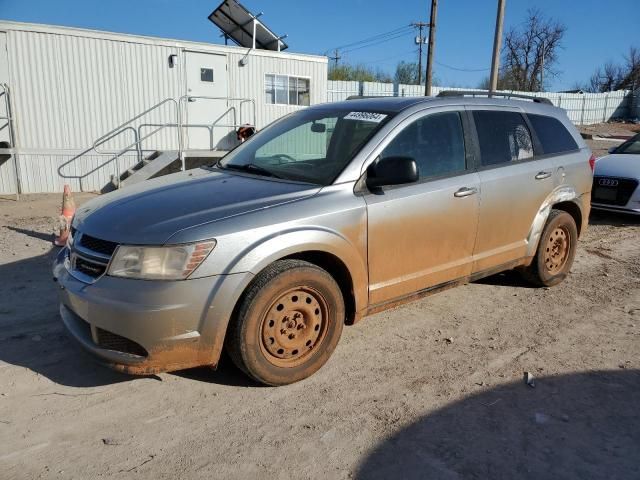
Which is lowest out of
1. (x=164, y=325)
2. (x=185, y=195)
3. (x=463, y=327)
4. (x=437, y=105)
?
(x=463, y=327)

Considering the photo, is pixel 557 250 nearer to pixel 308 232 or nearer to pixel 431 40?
pixel 308 232

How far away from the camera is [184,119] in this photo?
12906 millimetres

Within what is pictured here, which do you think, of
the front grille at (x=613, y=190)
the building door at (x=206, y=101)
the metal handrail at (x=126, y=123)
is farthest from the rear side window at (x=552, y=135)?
the building door at (x=206, y=101)

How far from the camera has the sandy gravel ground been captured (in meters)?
2.59

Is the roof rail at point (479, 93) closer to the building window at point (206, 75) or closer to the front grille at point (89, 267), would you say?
the front grille at point (89, 267)

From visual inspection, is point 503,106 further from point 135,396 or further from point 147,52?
point 147,52

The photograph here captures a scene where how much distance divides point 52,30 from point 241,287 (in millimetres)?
10677

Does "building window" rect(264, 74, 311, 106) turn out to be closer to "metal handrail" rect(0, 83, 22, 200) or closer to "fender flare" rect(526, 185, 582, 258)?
"metal handrail" rect(0, 83, 22, 200)

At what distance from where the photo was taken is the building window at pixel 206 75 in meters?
12.8

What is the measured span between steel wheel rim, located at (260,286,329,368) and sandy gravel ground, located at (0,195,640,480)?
0.21 m

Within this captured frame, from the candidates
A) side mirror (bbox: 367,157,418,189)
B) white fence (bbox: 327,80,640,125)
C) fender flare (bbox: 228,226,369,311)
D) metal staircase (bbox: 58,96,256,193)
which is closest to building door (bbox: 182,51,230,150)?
metal staircase (bbox: 58,96,256,193)

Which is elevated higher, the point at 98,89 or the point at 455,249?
the point at 98,89

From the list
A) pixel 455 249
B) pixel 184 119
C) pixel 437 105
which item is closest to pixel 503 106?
pixel 437 105

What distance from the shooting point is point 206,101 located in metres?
13.1
